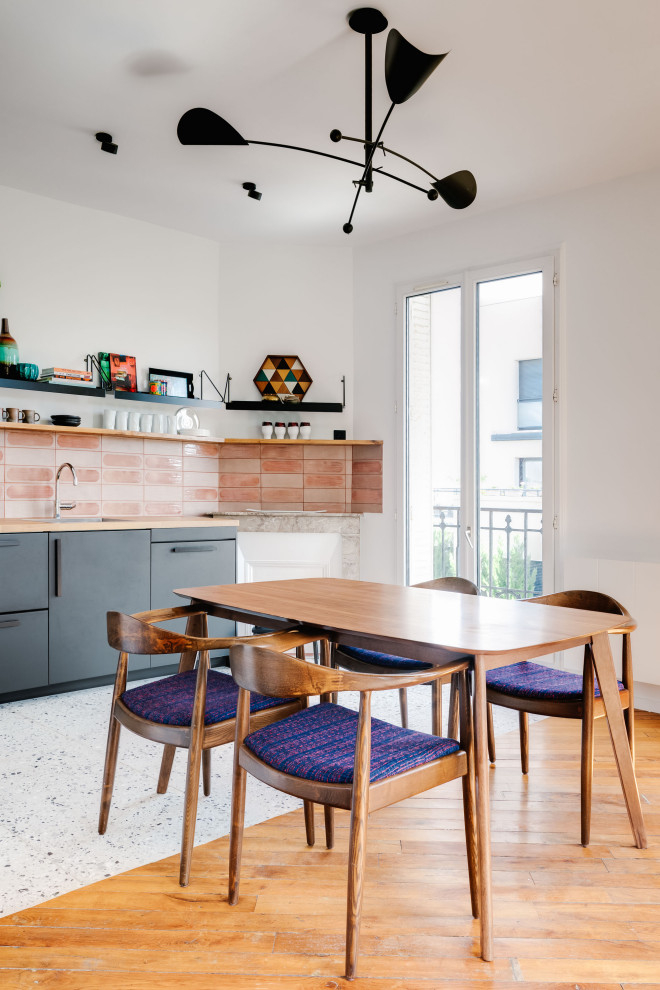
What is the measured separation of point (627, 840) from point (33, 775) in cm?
214

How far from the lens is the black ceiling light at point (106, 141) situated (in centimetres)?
351

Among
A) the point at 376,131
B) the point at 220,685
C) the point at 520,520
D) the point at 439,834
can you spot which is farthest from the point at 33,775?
the point at 376,131

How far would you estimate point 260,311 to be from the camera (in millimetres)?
5152

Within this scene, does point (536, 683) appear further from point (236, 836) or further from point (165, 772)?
point (165, 772)

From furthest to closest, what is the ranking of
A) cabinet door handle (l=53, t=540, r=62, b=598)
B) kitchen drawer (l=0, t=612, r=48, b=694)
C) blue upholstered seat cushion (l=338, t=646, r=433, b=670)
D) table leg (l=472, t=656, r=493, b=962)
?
cabinet door handle (l=53, t=540, r=62, b=598) < kitchen drawer (l=0, t=612, r=48, b=694) < blue upholstered seat cushion (l=338, t=646, r=433, b=670) < table leg (l=472, t=656, r=493, b=962)

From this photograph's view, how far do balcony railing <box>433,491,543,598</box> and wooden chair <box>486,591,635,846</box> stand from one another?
1.57 metres

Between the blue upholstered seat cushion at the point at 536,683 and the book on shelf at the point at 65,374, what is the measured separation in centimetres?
297

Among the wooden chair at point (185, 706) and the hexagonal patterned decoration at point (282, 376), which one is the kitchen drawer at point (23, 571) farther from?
the hexagonal patterned decoration at point (282, 376)

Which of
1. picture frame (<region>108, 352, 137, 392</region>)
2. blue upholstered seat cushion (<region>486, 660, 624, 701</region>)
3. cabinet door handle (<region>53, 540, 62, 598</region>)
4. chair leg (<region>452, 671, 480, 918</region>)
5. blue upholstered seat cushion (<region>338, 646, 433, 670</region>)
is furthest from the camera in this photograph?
picture frame (<region>108, 352, 137, 392</region>)

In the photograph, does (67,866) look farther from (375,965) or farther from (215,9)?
(215,9)

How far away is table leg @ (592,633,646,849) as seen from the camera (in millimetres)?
2170

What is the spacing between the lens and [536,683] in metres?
2.45

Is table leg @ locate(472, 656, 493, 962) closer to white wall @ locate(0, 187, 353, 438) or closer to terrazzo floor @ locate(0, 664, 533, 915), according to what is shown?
terrazzo floor @ locate(0, 664, 533, 915)

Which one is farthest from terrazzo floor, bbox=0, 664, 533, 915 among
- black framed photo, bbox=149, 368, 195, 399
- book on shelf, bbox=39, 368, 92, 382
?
black framed photo, bbox=149, 368, 195, 399
